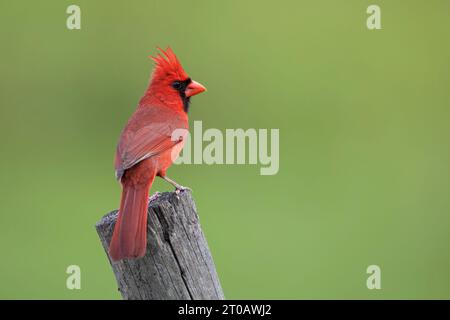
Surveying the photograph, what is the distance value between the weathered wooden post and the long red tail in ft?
0.19

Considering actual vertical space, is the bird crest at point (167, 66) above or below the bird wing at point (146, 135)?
above

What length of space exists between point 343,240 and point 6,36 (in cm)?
505

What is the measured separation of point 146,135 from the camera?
465 centimetres

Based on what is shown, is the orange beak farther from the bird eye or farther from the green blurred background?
the green blurred background

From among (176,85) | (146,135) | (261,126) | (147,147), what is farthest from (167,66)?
(261,126)

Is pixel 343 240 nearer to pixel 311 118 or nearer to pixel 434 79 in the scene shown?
pixel 311 118

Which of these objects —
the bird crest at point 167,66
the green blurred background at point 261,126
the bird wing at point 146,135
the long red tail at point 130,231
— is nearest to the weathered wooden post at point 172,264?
the long red tail at point 130,231

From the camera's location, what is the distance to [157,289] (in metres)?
3.63

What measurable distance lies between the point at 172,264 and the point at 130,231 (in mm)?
211

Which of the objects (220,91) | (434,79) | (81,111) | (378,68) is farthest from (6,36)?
(434,79)

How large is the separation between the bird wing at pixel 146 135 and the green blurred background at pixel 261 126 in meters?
2.08

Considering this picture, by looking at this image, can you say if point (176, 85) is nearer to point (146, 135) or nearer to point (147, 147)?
point (146, 135)

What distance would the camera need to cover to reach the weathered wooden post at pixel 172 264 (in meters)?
3.63

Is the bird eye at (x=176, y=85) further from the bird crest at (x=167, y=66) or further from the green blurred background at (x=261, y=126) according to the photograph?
the green blurred background at (x=261, y=126)
